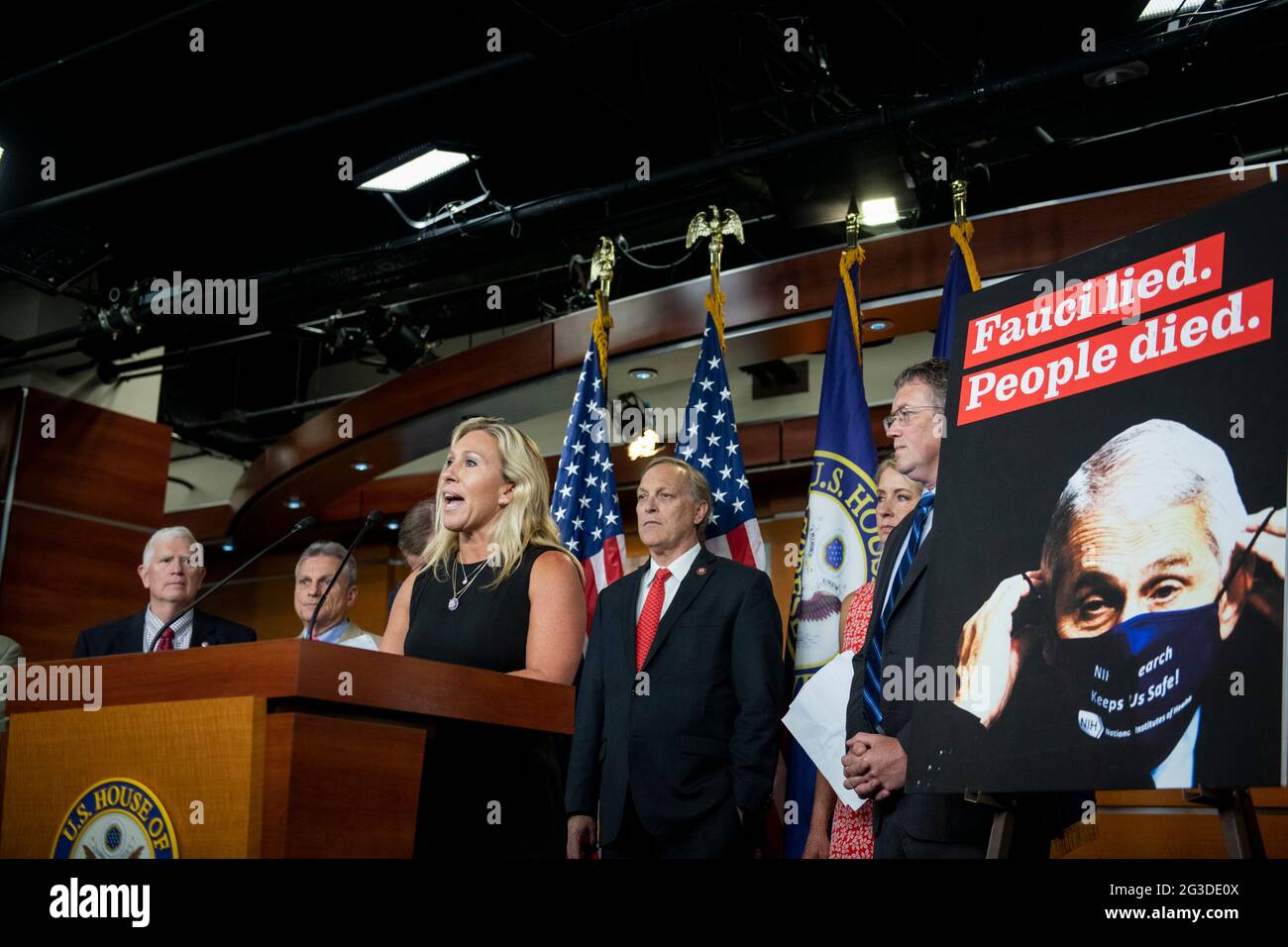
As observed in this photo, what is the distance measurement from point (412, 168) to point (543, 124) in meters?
0.72

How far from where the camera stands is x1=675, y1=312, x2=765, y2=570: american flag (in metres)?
4.00

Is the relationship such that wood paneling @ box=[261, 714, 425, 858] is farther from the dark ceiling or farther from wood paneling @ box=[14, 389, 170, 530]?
wood paneling @ box=[14, 389, 170, 530]

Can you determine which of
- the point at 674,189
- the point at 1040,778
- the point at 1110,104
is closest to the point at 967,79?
the point at 1110,104

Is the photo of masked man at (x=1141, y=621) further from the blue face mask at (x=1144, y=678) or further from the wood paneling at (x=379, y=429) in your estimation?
the wood paneling at (x=379, y=429)

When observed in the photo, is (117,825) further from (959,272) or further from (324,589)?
(959,272)

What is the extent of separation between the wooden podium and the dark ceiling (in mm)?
2784

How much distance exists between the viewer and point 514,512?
2.71 metres

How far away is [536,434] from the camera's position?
908cm

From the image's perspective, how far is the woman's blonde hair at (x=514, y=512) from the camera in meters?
2.66

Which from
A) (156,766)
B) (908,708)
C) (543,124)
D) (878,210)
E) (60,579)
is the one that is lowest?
(156,766)

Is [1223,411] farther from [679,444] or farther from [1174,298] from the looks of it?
[679,444]

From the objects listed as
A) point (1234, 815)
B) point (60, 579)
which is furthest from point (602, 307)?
point (60, 579)
